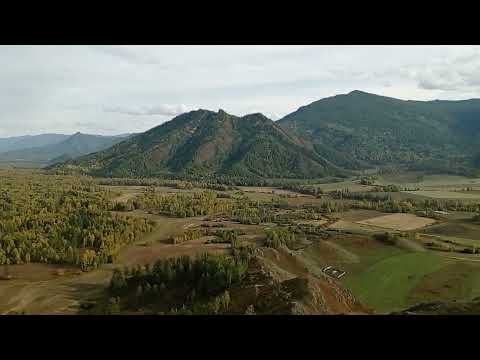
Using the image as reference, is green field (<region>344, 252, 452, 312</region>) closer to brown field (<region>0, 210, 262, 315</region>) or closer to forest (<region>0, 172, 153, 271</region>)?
brown field (<region>0, 210, 262, 315</region>)

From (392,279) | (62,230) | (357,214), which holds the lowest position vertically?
(392,279)

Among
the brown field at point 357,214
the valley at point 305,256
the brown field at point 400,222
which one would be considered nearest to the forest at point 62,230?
the valley at point 305,256

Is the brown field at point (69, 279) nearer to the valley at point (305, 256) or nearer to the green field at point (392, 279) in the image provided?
the valley at point (305, 256)

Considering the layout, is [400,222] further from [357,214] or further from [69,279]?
[69,279]

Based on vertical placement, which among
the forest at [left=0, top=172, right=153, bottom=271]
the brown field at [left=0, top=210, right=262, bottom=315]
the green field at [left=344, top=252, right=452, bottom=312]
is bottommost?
the green field at [left=344, top=252, right=452, bottom=312]

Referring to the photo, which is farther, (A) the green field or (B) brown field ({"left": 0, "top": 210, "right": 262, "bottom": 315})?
(A) the green field

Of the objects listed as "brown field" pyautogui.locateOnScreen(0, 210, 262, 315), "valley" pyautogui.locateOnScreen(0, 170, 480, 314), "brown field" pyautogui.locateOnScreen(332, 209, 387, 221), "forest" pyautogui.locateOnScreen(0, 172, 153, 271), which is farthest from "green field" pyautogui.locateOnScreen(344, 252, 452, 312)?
"forest" pyautogui.locateOnScreen(0, 172, 153, 271)

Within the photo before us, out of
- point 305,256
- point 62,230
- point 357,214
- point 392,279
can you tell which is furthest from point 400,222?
point 62,230
